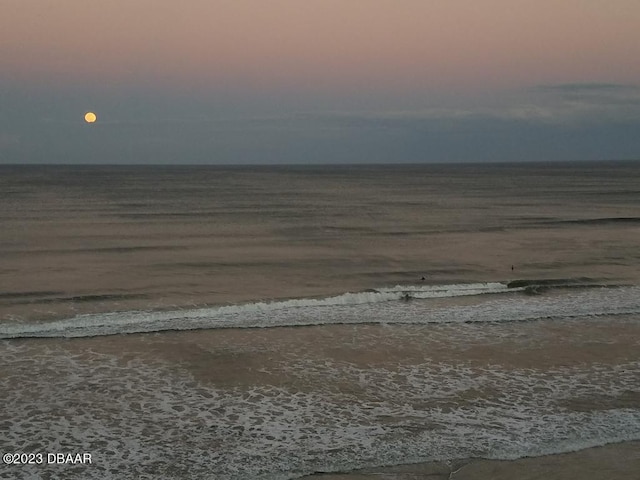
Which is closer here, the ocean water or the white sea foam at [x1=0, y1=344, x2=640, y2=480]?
the white sea foam at [x1=0, y1=344, x2=640, y2=480]

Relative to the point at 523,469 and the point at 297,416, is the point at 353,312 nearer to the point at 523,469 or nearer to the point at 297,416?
the point at 297,416

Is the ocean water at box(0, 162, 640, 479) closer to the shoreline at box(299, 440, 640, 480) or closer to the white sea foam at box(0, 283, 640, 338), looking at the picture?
the white sea foam at box(0, 283, 640, 338)

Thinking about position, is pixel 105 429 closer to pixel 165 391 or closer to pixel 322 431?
pixel 165 391

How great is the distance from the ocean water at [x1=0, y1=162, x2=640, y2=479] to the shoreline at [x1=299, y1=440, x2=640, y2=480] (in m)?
0.23

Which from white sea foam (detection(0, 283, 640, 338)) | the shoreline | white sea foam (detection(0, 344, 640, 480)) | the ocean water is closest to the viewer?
the shoreline

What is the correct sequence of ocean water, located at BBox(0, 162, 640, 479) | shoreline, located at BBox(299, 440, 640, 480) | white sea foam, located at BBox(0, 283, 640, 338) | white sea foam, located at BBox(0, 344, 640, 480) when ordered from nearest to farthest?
shoreline, located at BBox(299, 440, 640, 480) → white sea foam, located at BBox(0, 344, 640, 480) → ocean water, located at BBox(0, 162, 640, 479) → white sea foam, located at BBox(0, 283, 640, 338)

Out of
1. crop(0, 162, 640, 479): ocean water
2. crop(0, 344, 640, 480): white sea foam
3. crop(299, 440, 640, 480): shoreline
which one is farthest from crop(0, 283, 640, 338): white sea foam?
crop(299, 440, 640, 480): shoreline

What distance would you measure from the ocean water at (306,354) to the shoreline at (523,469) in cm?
23

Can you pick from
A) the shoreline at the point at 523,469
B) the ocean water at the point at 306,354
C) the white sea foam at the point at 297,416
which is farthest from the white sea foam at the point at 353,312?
the shoreline at the point at 523,469

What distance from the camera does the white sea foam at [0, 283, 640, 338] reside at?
16234 mm

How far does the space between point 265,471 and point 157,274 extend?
1529 centimetres

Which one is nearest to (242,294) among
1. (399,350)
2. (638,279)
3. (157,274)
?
(157,274)

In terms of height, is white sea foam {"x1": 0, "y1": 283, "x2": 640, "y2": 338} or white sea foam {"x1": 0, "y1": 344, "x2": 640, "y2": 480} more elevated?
white sea foam {"x1": 0, "y1": 283, "x2": 640, "y2": 338}

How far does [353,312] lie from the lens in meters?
18.2
